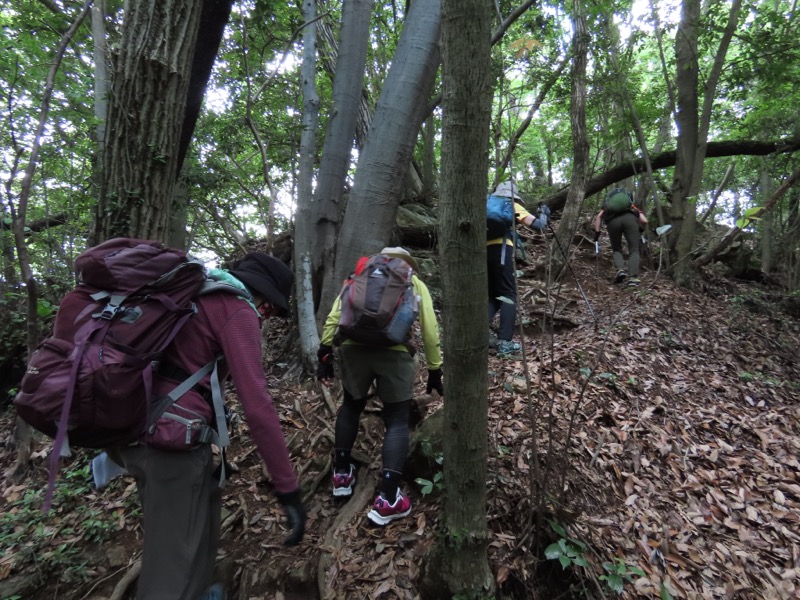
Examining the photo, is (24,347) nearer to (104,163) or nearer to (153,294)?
(104,163)

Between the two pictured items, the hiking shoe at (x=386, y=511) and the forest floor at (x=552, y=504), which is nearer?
the forest floor at (x=552, y=504)

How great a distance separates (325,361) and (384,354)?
2.04 feet

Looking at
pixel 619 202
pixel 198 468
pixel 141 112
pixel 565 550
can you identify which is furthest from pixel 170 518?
pixel 619 202

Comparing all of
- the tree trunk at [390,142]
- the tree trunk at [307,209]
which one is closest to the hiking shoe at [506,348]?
the tree trunk at [390,142]

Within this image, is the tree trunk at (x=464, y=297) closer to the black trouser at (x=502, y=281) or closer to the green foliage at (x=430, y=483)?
the green foliage at (x=430, y=483)

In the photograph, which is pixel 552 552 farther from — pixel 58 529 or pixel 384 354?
pixel 58 529

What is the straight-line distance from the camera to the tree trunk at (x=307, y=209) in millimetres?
4562

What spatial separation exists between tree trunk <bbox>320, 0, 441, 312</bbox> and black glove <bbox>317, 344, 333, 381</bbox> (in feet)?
4.58

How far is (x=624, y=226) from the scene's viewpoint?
7574 millimetres

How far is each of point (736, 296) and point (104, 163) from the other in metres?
9.43

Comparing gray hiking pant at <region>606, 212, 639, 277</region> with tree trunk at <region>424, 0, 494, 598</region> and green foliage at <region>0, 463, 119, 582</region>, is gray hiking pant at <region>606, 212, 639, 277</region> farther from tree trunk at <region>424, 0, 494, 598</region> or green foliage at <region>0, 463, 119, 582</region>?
green foliage at <region>0, 463, 119, 582</region>

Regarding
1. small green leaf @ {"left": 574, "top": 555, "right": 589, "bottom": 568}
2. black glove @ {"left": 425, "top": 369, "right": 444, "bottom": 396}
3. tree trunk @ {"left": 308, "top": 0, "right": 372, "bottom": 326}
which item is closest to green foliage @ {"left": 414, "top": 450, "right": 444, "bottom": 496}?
black glove @ {"left": 425, "top": 369, "right": 444, "bottom": 396}

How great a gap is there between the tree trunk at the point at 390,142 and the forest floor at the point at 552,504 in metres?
1.71

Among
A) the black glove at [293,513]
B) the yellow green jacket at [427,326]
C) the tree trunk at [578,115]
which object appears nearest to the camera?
the black glove at [293,513]
